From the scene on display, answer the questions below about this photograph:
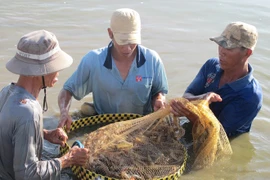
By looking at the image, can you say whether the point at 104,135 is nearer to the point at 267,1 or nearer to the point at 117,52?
the point at 117,52

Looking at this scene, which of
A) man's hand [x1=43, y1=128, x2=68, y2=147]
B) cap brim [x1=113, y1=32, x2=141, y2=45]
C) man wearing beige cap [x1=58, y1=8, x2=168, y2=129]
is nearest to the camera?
man's hand [x1=43, y1=128, x2=68, y2=147]

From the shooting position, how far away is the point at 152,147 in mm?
4699

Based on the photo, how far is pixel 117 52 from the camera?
5.27 metres

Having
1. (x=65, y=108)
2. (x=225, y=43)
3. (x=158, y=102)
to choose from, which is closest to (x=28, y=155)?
(x=65, y=108)

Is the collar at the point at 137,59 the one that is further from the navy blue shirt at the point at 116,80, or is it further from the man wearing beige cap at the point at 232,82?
the man wearing beige cap at the point at 232,82

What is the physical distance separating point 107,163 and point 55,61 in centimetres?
132

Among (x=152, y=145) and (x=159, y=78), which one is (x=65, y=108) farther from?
(x=159, y=78)


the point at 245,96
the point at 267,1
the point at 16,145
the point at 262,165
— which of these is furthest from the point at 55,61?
the point at 267,1

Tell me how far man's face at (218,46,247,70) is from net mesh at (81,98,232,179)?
682 mm

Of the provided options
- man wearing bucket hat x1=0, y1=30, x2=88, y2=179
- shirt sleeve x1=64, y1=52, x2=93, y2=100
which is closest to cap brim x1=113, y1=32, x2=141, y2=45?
shirt sleeve x1=64, y1=52, x2=93, y2=100

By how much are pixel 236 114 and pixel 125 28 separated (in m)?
1.67

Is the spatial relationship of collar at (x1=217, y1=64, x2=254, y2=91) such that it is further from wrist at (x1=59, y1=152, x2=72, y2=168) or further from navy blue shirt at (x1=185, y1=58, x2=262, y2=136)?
wrist at (x1=59, y1=152, x2=72, y2=168)

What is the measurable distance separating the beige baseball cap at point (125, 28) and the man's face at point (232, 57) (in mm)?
1014

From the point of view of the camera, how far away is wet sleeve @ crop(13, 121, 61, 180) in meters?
→ 3.40
